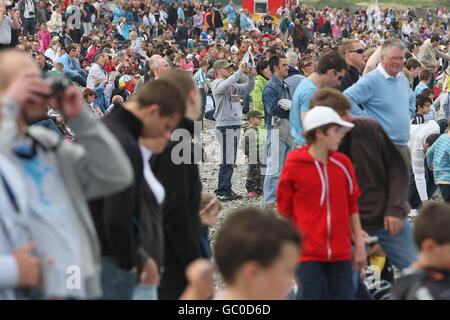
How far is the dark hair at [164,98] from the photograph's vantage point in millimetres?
3189

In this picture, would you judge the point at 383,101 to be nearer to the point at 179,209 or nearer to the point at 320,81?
the point at 320,81

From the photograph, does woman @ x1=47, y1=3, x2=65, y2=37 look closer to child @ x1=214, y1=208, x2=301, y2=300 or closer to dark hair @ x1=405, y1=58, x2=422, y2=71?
dark hair @ x1=405, y1=58, x2=422, y2=71

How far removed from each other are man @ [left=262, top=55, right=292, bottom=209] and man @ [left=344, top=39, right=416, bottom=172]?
9.43 feet

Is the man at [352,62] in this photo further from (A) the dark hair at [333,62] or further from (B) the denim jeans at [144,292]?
(B) the denim jeans at [144,292]

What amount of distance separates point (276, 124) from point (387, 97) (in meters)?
3.17

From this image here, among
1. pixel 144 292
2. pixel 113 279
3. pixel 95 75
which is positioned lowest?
pixel 144 292

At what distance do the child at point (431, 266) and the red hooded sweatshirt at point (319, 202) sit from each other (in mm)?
1048

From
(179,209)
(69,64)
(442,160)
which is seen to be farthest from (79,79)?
(179,209)

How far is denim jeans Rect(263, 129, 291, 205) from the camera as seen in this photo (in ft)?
28.4

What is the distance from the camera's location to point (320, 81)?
6137mm

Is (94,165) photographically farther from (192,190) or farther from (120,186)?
(192,190)

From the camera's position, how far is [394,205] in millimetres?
4820

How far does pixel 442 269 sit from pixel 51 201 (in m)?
1.70

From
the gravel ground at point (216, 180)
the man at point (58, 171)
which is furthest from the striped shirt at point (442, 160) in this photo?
the man at point (58, 171)
